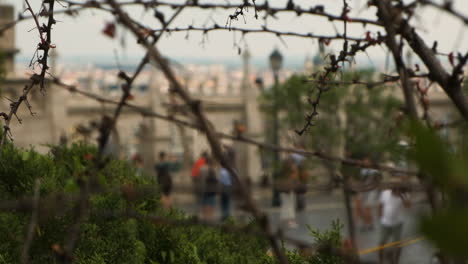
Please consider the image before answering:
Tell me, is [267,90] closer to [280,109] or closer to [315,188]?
[280,109]

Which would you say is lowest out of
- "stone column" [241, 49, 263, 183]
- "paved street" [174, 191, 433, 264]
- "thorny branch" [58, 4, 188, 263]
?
"thorny branch" [58, 4, 188, 263]

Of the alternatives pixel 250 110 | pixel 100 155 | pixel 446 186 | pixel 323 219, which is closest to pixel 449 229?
pixel 446 186

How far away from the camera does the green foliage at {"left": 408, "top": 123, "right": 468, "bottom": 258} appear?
25.8 inches

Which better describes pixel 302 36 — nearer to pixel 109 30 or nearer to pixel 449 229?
pixel 109 30

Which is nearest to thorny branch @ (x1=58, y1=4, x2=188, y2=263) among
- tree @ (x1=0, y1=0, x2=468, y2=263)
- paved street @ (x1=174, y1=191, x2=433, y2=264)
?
tree @ (x1=0, y1=0, x2=468, y2=263)

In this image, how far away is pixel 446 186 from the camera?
2.31ft

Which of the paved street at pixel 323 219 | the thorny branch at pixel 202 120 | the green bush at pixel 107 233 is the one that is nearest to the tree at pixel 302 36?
the thorny branch at pixel 202 120

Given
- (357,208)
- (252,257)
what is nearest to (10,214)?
(252,257)

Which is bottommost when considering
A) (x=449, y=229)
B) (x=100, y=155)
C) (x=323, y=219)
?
(x=449, y=229)

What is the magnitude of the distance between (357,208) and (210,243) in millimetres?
11695

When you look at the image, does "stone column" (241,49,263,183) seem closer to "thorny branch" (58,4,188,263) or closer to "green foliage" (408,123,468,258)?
"thorny branch" (58,4,188,263)

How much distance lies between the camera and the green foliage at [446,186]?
65 centimetres

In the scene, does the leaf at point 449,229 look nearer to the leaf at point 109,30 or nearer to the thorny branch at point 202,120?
the thorny branch at point 202,120

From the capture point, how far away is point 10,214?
2809mm
